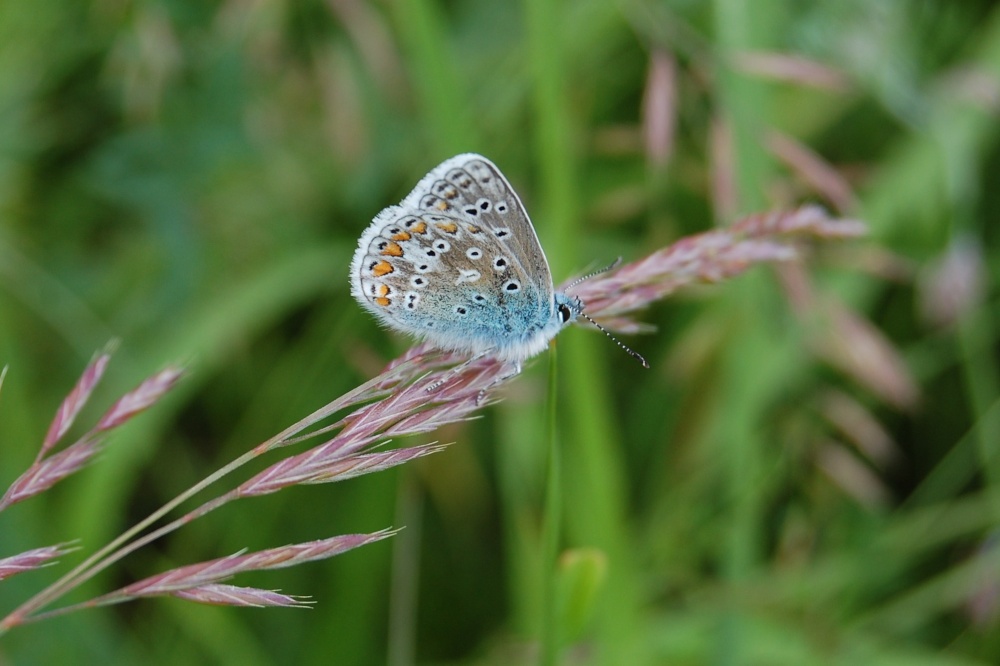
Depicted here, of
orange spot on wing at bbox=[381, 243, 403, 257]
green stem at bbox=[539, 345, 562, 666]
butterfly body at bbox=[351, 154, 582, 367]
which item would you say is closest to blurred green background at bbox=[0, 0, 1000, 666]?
butterfly body at bbox=[351, 154, 582, 367]

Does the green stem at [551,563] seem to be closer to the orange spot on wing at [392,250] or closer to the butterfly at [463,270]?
the butterfly at [463,270]

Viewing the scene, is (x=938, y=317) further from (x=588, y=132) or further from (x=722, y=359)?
(x=588, y=132)

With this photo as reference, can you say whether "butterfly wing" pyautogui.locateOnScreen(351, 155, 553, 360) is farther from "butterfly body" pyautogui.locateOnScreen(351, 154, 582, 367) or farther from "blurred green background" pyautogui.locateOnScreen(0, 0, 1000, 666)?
"blurred green background" pyautogui.locateOnScreen(0, 0, 1000, 666)

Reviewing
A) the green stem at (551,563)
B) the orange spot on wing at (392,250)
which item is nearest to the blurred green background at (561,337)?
the orange spot on wing at (392,250)

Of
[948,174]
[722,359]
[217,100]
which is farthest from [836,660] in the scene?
[217,100]

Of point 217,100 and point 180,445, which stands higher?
point 217,100

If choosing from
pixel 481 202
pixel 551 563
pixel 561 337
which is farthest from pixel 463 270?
pixel 551 563
